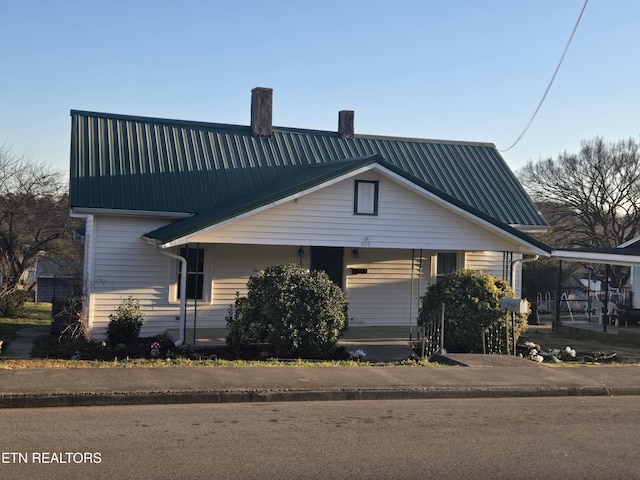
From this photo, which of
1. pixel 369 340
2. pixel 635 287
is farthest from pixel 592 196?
pixel 369 340

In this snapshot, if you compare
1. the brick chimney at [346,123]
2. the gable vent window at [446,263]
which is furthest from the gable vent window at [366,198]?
the brick chimney at [346,123]

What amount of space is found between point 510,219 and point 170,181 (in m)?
9.31

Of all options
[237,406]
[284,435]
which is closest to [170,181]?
[237,406]

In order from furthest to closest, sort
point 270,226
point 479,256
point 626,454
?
1. point 479,256
2. point 270,226
3. point 626,454

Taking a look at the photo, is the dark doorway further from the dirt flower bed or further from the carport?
the carport

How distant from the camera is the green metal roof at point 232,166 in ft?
56.8

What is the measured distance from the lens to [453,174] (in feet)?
72.6

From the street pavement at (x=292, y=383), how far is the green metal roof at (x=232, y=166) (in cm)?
485

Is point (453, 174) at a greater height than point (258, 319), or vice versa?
point (453, 174)

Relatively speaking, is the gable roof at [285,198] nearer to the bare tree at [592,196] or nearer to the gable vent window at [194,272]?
the gable vent window at [194,272]

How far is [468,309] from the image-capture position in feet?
48.8

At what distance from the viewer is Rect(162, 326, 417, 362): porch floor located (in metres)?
14.9

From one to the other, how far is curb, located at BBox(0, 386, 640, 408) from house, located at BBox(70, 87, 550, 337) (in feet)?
18.3

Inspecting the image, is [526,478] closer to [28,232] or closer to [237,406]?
[237,406]
